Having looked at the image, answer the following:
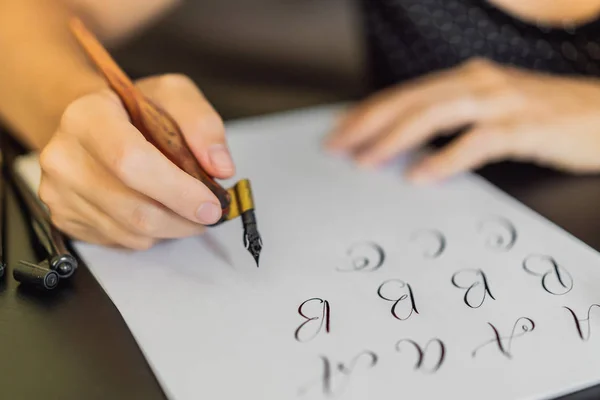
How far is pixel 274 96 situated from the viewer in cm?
67

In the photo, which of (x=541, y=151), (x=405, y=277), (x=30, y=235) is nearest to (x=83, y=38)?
(x=30, y=235)

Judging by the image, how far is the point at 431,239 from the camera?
1.37 feet

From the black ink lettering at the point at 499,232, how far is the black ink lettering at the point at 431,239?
27 mm

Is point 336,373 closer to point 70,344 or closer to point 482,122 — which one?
point 70,344

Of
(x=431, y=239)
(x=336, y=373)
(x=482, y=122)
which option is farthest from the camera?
(x=482, y=122)

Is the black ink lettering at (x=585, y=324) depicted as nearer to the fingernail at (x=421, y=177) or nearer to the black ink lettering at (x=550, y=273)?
the black ink lettering at (x=550, y=273)

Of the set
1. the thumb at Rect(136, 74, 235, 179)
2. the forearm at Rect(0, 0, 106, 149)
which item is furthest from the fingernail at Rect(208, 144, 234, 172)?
the forearm at Rect(0, 0, 106, 149)

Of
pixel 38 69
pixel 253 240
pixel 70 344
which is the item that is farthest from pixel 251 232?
pixel 38 69

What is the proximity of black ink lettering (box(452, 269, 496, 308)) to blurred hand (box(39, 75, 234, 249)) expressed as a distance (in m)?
0.14

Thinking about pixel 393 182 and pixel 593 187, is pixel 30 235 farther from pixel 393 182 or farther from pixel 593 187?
pixel 593 187

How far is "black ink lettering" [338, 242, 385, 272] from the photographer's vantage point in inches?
15.3

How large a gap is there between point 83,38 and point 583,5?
43 cm

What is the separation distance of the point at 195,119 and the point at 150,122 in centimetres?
3

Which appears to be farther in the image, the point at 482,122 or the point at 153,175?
the point at 482,122
